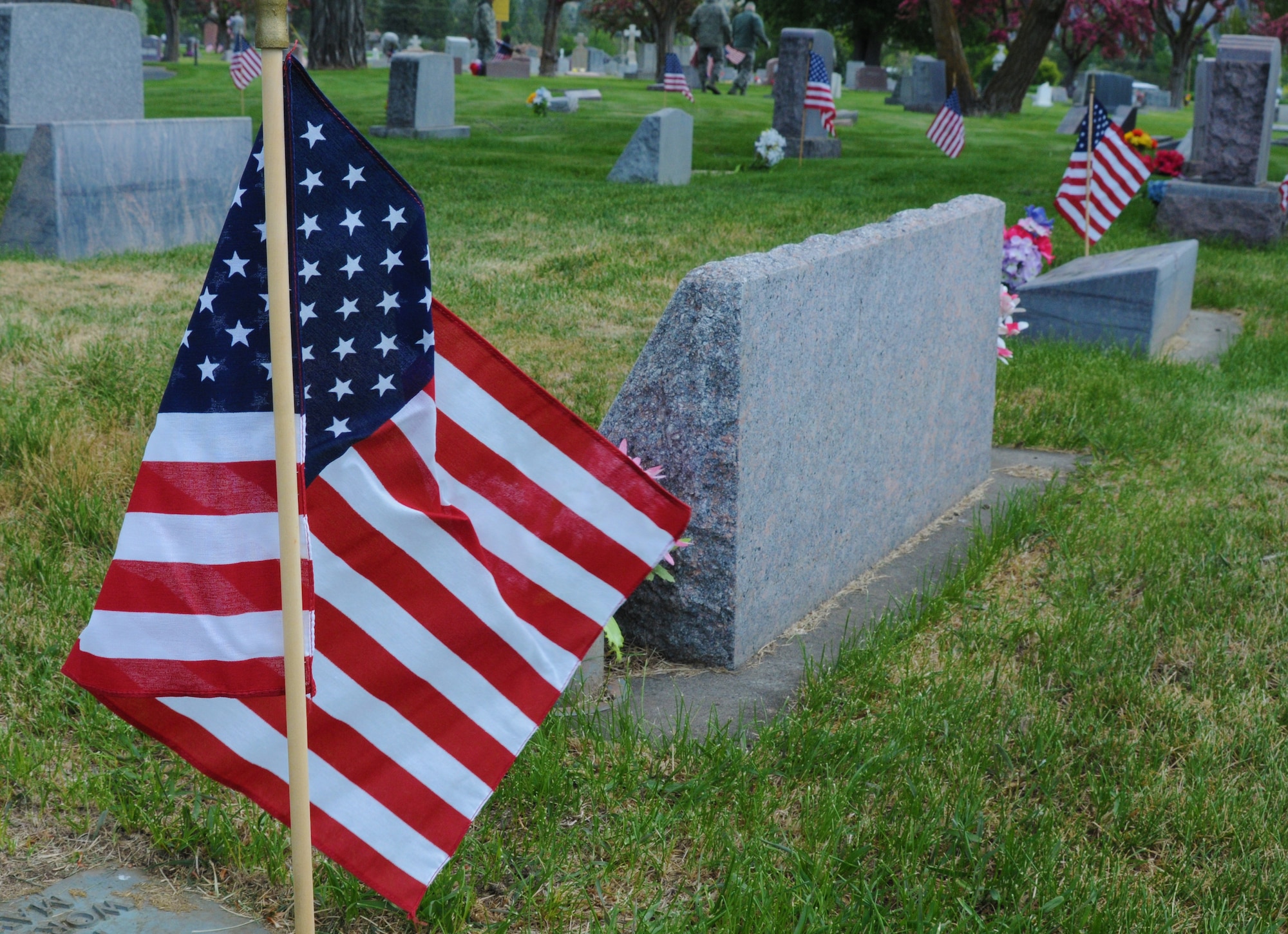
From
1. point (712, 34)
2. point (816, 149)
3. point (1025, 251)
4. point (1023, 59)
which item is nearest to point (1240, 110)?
point (1025, 251)

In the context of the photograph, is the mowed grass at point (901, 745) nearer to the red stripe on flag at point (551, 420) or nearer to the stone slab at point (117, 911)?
the stone slab at point (117, 911)

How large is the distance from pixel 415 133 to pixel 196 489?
1685cm

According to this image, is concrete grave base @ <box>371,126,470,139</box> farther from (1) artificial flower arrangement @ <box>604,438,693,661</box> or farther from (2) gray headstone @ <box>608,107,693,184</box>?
(1) artificial flower arrangement @ <box>604,438,693,661</box>

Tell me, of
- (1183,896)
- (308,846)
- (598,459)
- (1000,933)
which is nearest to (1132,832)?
(1183,896)

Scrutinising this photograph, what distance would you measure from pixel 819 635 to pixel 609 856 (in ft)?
4.21

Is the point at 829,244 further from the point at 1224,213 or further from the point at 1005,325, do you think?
the point at 1224,213

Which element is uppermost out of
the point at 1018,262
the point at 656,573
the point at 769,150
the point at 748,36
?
the point at 748,36

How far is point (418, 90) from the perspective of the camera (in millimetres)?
17578

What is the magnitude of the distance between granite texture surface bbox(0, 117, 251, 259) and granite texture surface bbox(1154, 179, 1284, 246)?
8.27 m

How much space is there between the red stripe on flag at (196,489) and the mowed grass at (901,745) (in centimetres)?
84

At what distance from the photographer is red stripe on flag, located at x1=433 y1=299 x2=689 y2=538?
2291 mm

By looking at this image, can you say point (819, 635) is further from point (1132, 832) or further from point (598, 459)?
point (598, 459)

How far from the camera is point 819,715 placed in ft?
9.77

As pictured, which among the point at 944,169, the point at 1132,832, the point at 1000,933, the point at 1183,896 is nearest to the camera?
the point at 1000,933
